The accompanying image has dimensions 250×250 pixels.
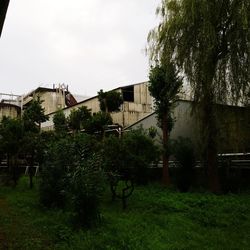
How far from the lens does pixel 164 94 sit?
18625 mm

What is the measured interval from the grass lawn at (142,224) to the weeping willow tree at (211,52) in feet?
10.6

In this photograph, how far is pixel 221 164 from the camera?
19.0 m

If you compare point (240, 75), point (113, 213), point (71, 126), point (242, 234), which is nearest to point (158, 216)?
point (113, 213)

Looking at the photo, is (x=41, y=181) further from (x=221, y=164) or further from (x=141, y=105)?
(x=141, y=105)

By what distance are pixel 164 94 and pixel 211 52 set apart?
2.95 m

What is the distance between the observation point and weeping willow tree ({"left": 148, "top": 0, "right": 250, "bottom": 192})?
1655 centimetres

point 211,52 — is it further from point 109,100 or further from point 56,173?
point 109,100

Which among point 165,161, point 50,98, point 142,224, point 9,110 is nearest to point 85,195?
point 142,224

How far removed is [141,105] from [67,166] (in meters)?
16.1

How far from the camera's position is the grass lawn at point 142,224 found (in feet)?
30.9

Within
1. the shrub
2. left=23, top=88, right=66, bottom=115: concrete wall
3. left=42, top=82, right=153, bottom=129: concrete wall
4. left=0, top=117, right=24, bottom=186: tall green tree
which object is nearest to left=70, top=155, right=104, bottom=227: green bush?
the shrub

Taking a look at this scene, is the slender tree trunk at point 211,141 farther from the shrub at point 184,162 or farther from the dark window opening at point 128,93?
the dark window opening at point 128,93

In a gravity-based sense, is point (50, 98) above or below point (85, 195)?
above

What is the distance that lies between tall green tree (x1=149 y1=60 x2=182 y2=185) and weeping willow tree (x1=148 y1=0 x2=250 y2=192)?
0.98 meters
